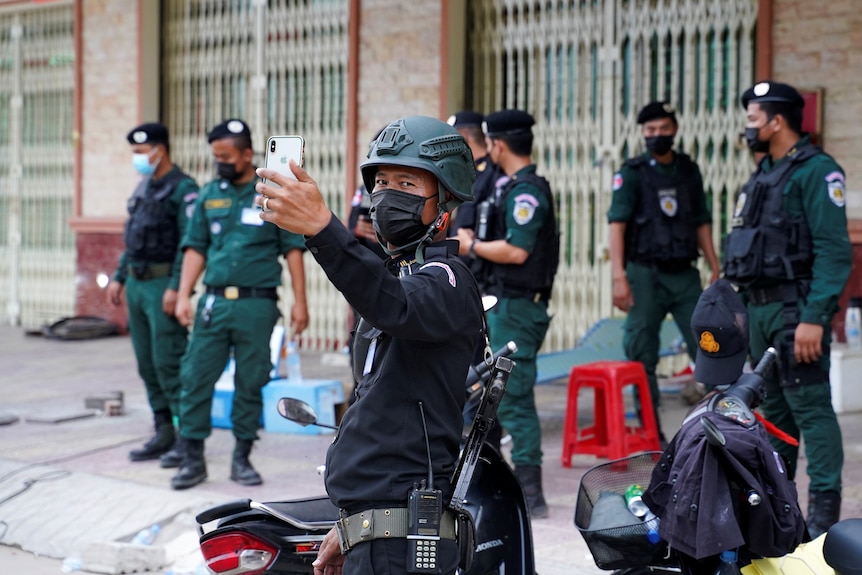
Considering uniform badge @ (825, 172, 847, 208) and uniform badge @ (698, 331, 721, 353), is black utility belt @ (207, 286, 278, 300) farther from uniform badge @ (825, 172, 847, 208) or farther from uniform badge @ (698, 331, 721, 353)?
uniform badge @ (698, 331, 721, 353)

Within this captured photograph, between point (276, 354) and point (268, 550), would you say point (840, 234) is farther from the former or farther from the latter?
point (276, 354)

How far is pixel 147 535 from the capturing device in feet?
17.4

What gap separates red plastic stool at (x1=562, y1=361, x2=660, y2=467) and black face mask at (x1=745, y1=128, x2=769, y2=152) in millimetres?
1708

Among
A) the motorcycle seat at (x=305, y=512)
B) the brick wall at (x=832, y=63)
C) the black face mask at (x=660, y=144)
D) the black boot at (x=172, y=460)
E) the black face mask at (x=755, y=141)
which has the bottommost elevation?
the black boot at (x=172, y=460)

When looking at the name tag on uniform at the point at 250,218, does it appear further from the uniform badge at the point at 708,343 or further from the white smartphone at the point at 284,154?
the white smartphone at the point at 284,154

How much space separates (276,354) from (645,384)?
100 inches

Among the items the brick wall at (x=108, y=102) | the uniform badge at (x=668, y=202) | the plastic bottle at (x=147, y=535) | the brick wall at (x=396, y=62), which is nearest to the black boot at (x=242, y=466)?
the plastic bottle at (x=147, y=535)

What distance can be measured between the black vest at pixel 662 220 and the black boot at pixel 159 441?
111 inches

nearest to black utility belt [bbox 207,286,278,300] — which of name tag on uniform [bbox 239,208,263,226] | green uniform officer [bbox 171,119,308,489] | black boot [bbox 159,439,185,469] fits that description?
green uniform officer [bbox 171,119,308,489]

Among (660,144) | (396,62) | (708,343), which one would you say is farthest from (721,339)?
(396,62)

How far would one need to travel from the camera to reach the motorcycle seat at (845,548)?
8.30 ft

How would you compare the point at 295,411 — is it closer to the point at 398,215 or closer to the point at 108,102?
the point at 398,215

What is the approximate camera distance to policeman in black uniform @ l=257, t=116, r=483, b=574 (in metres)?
2.53

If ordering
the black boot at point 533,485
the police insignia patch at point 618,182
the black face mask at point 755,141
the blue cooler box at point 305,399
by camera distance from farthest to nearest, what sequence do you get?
the blue cooler box at point 305,399
the police insignia patch at point 618,182
the black boot at point 533,485
the black face mask at point 755,141
